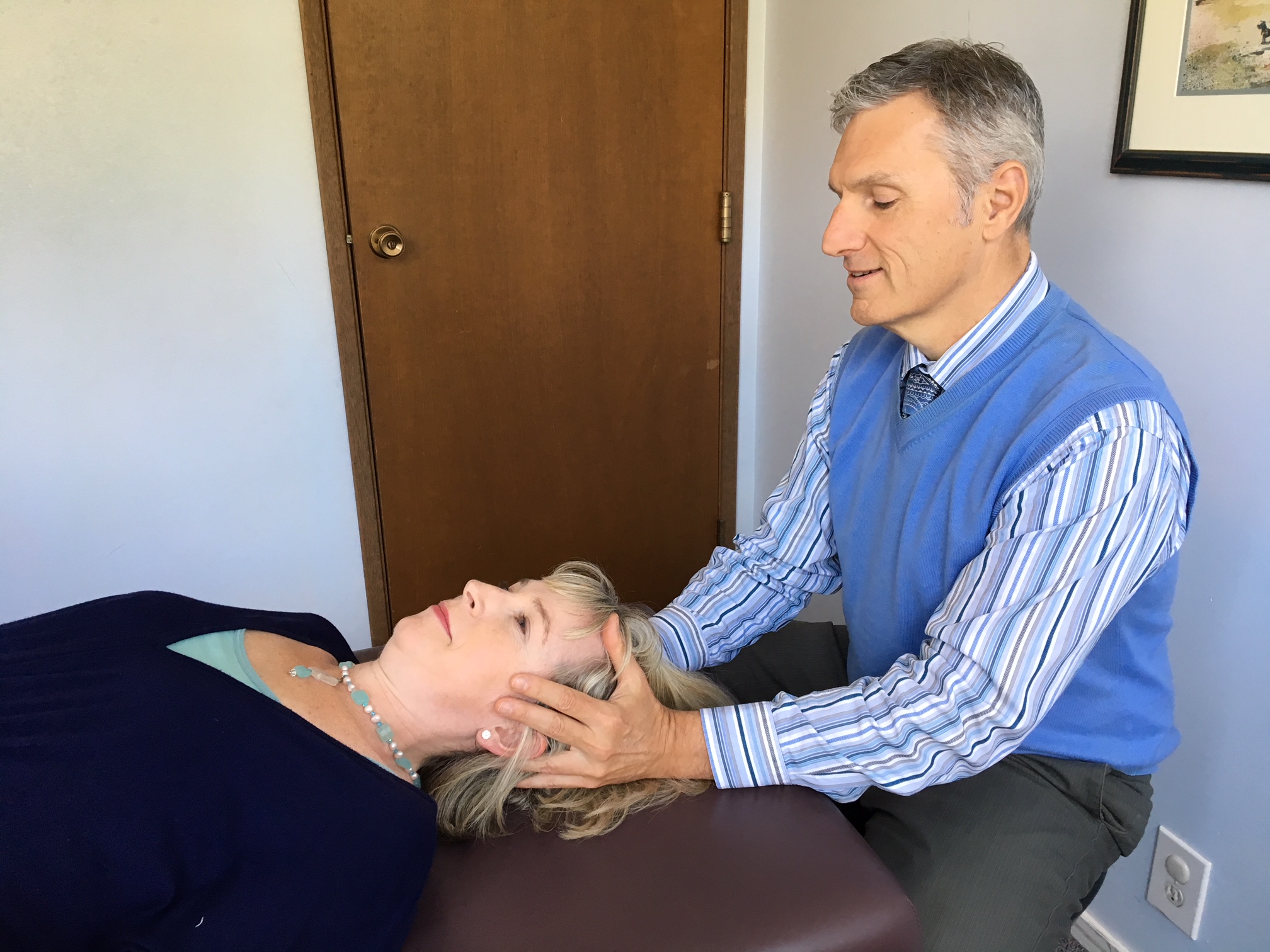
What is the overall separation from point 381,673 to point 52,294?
48.1 inches

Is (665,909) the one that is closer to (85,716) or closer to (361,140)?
(85,716)

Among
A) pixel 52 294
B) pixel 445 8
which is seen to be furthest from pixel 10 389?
pixel 445 8

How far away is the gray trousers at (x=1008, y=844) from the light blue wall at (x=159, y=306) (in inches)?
59.7

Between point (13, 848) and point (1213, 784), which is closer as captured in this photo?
point (13, 848)

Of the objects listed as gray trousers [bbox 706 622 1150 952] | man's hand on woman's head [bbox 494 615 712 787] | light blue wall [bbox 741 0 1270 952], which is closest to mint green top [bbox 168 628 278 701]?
man's hand on woman's head [bbox 494 615 712 787]

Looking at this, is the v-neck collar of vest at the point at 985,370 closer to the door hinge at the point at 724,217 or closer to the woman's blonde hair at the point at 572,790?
the woman's blonde hair at the point at 572,790

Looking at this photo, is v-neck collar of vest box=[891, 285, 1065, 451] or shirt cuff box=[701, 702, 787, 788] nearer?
shirt cuff box=[701, 702, 787, 788]

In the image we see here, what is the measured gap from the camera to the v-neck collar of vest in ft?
4.04

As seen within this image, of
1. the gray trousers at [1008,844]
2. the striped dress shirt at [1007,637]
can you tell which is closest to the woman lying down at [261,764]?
the striped dress shirt at [1007,637]

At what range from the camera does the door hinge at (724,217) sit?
245cm

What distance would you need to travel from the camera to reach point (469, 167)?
2.16 metres

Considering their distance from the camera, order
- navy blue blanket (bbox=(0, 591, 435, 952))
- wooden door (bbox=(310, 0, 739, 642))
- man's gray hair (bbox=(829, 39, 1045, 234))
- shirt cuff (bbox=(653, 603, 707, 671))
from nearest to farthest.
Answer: navy blue blanket (bbox=(0, 591, 435, 952)) → man's gray hair (bbox=(829, 39, 1045, 234)) → shirt cuff (bbox=(653, 603, 707, 671)) → wooden door (bbox=(310, 0, 739, 642))

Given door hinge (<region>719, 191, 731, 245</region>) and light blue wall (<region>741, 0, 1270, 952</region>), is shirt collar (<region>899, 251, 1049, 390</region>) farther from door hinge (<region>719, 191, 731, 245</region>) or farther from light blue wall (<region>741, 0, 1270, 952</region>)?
door hinge (<region>719, 191, 731, 245</region>)

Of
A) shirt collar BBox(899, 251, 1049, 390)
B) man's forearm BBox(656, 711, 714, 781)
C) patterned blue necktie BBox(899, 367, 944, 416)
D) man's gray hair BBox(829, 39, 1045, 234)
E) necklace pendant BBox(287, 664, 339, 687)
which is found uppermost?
→ man's gray hair BBox(829, 39, 1045, 234)
